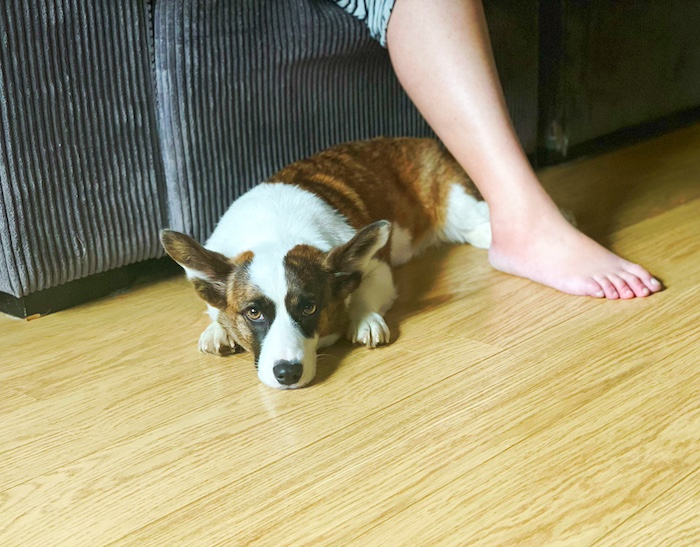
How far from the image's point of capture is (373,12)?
6.35ft

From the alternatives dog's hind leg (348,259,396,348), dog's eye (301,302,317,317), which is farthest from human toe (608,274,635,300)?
dog's eye (301,302,317,317)

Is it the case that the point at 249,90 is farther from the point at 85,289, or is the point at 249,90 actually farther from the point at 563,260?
the point at 563,260

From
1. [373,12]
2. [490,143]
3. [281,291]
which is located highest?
[373,12]

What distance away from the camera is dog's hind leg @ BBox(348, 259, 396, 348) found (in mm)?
1522

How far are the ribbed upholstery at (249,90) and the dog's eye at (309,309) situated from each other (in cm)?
54

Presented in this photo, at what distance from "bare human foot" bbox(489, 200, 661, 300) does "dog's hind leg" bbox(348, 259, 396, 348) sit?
0.28 m

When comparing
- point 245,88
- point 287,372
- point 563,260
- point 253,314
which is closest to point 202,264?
point 253,314

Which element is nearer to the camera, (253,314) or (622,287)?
(253,314)

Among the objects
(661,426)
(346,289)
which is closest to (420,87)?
(346,289)

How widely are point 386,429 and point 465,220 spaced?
41.4 inches

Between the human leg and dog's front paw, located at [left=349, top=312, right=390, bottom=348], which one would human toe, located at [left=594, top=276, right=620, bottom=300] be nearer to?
the human leg

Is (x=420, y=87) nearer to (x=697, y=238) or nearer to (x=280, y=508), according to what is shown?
(x=697, y=238)

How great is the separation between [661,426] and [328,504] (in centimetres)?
48

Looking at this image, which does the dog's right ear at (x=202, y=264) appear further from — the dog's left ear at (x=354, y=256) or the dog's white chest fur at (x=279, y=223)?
the dog's left ear at (x=354, y=256)
